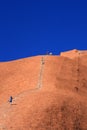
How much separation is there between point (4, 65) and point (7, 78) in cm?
547

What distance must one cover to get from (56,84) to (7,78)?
9846mm

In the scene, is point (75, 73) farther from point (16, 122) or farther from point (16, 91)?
point (16, 122)

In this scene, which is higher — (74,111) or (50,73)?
(50,73)

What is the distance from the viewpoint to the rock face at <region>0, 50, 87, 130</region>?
5386 centimetres

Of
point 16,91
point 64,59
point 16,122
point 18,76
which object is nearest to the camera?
point 16,122

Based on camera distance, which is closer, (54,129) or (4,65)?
(54,129)

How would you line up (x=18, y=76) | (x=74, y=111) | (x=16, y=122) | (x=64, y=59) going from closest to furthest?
(x=16, y=122)
(x=74, y=111)
(x=18, y=76)
(x=64, y=59)

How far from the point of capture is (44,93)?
58.7 meters

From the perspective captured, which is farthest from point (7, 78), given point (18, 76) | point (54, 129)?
point (54, 129)

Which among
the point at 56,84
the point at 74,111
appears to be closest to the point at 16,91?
the point at 56,84

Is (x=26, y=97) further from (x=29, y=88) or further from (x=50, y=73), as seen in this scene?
(x=50, y=73)

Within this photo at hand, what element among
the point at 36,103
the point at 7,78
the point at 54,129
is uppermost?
the point at 7,78

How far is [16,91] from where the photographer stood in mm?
62094

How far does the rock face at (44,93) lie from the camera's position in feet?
177
